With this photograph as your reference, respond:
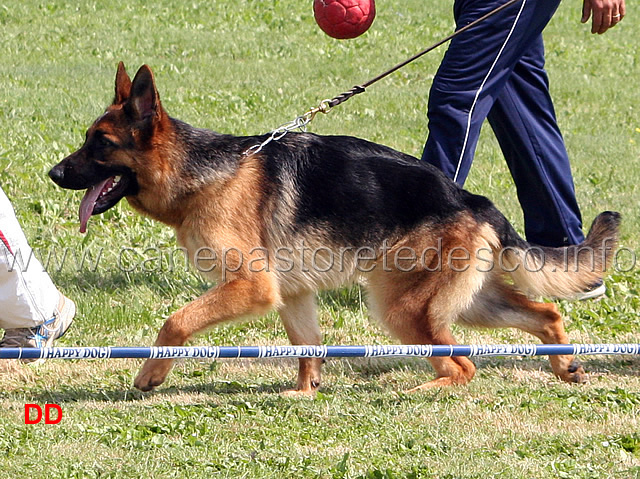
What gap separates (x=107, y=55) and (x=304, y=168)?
338 inches

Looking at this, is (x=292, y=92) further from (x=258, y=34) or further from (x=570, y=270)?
(x=570, y=270)

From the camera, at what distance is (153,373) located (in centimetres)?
415

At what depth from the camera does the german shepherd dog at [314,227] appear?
13.7ft

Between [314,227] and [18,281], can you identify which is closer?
[18,281]

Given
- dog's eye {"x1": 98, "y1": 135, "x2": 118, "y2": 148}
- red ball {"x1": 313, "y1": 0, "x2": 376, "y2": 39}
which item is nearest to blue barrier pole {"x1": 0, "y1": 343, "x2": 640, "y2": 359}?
dog's eye {"x1": 98, "y1": 135, "x2": 118, "y2": 148}

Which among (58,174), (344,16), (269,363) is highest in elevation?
(344,16)

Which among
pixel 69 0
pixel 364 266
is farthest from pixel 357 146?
pixel 69 0

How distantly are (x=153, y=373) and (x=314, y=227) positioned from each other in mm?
1006

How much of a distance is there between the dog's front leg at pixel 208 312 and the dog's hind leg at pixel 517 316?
3.48 feet

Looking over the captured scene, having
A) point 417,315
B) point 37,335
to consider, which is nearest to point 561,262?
point 417,315

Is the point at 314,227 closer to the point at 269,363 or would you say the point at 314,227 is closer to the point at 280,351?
the point at 280,351

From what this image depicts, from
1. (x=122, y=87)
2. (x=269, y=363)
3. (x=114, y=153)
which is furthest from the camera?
(x=269, y=363)

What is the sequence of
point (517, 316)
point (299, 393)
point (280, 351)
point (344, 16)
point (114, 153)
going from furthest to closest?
point (344, 16)
point (517, 316)
point (299, 393)
point (114, 153)
point (280, 351)

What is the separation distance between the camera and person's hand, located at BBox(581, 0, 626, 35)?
493 centimetres
